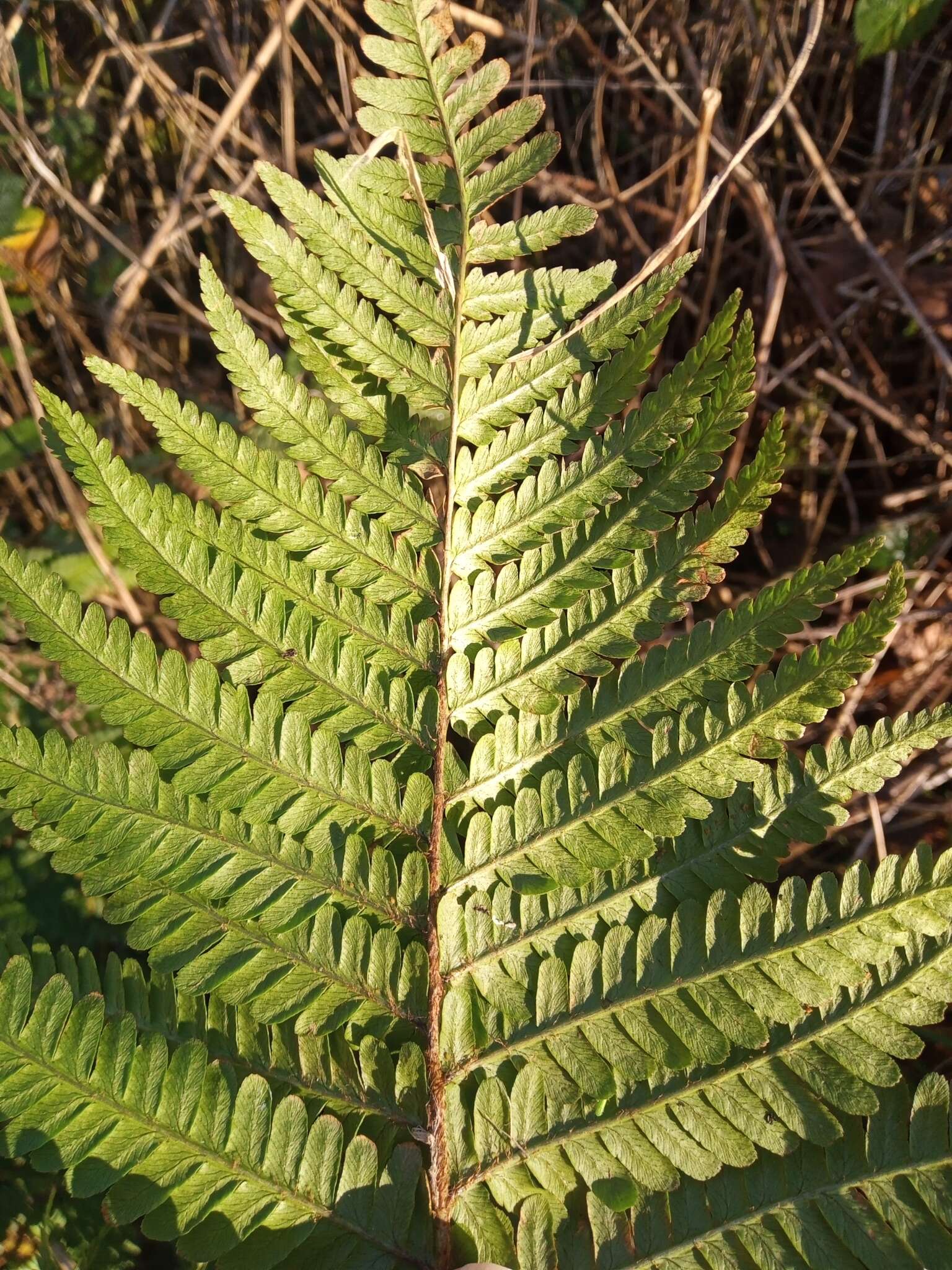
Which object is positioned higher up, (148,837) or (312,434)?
(312,434)

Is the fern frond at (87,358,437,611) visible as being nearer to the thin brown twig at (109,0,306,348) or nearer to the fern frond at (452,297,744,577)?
the fern frond at (452,297,744,577)

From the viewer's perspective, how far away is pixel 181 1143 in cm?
131

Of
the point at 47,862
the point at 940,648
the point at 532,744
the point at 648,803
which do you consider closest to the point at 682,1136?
the point at 648,803

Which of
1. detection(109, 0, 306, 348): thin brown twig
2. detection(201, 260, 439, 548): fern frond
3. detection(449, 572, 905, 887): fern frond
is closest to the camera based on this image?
detection(449, 572, 905, 887): fern frond

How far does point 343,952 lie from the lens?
1425 millimetres

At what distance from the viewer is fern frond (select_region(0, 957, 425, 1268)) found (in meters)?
1.28

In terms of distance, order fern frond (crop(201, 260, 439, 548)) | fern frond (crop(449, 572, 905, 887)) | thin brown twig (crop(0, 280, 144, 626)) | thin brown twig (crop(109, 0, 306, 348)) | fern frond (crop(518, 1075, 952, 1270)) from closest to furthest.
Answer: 1. fern frond (crop(518, 1075, 952, 1270))
2. fern frond (crop(449, 572, 905, 887))
3. fern frond (crop(201, 260, 439, 548))
4. thin brown twig (crop(0, 280, 144, 626))
5. thin brown twig (crop(109, 0, 306, 348))

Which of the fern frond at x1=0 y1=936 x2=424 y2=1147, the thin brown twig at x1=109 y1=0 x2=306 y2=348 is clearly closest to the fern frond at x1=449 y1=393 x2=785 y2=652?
the fern frond at x1=0 y1=936 x2=424 y2=1147

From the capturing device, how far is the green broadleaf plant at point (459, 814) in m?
1.33

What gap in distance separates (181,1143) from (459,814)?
62 centimetres

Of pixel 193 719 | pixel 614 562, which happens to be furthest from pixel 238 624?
pixel 614 562

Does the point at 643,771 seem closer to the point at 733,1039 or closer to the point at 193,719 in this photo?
the point at 733,1039

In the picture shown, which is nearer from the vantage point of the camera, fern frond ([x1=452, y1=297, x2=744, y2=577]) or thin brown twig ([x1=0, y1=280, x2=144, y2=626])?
fern frond ([x1=452, y1=297, x2=744, y2=577])

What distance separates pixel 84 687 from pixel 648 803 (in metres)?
0.87
